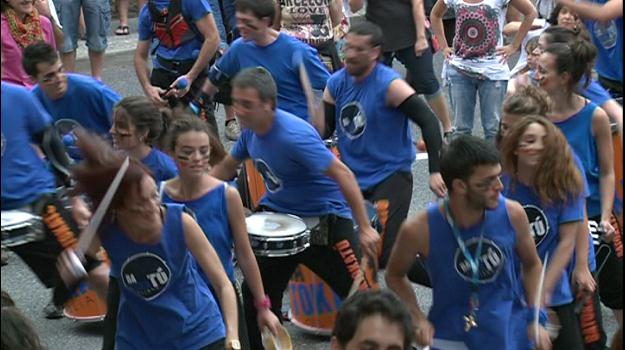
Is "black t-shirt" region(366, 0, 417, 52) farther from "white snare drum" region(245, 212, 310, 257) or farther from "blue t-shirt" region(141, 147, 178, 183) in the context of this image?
"blue t-shirt" region(141, 147, 178, 183)

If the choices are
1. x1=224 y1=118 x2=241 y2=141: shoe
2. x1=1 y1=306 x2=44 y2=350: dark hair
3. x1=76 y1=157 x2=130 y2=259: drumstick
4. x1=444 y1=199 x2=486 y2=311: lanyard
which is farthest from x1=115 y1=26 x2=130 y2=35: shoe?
x1=1 y1=306 x2=44 y2=350: dark hair

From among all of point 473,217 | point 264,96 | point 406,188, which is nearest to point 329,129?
point 406,188

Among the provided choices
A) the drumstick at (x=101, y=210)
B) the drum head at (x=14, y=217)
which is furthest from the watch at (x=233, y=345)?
the drum head at (x=14, y=217)

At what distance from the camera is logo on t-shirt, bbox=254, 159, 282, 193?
6.95 m

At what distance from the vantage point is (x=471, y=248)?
18.2 feet

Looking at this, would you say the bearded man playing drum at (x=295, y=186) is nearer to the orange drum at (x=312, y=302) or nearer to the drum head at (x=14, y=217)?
the orange drum at (x=312, y=302)

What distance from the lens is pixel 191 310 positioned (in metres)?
5.66

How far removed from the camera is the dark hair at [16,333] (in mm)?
4504

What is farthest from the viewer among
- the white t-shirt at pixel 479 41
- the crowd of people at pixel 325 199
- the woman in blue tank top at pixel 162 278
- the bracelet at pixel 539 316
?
the white t-shirt at pixel 479 41

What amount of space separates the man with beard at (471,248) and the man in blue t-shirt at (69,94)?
103 inches

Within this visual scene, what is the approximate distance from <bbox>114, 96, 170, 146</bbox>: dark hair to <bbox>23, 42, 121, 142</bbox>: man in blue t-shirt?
1.88 feet

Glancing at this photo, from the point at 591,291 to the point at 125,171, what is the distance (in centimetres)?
241

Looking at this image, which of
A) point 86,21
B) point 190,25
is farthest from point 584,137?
point 86,21

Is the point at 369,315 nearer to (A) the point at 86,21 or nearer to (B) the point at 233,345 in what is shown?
(B) the point at 233,345
